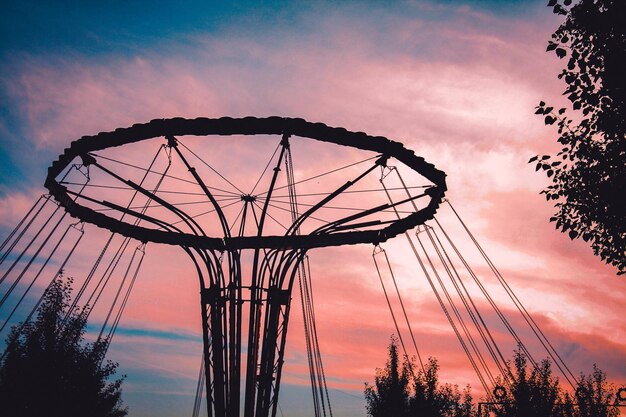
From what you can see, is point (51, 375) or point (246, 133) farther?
point (51, 375)

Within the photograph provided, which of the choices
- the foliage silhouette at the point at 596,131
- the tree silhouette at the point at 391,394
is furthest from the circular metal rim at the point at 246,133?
the tree silhouette at the point at 391,394

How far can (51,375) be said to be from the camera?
20094mm

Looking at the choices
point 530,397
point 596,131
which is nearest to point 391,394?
point 530,397

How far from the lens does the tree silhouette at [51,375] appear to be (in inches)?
746

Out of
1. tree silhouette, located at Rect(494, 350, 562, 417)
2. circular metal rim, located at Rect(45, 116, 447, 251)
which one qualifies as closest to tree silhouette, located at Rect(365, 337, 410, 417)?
tree silhouette, located at Rect(494, 350, 562, 417)

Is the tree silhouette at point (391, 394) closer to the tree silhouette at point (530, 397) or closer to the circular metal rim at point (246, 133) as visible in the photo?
the tree silhouette at point (530, 397)

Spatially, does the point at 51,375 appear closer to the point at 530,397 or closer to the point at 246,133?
the point at 246,133

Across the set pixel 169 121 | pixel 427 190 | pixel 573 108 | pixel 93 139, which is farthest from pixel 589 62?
pixel 93 139

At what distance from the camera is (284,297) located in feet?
32.2

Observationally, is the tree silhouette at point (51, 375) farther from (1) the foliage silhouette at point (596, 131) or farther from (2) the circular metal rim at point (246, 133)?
(1) the foliage silhouette at point (596, 131)

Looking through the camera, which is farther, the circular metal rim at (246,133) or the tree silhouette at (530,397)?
Result: the tree silhouette at (530,397)

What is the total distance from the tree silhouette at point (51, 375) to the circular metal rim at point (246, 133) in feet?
27.1

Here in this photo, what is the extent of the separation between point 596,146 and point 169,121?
11750 millimetres

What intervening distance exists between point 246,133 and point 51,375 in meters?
18.8
